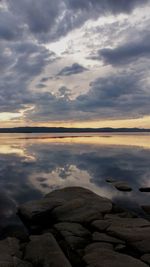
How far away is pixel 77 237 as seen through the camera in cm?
1238

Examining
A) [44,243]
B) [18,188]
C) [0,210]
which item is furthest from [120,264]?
[18,188]

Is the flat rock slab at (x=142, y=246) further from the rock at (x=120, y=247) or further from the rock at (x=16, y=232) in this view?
the rock at (x=16, y=232)

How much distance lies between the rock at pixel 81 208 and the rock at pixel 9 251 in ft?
12.4

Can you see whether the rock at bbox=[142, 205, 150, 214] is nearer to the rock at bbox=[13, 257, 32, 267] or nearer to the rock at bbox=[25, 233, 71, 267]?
the rock at bbox=[25, 233, 71, 267]

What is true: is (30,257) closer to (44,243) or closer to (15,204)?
(44,243)

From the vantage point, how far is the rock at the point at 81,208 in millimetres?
14852

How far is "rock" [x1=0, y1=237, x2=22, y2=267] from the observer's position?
31.5ft

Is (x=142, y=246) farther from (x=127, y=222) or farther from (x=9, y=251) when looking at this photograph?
(x=9, y=251)

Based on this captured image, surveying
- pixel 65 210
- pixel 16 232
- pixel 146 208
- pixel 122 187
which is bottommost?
pixel 16 232

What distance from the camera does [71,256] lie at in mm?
10898

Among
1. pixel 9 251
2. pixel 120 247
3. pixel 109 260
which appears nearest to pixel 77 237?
pixel 120 247

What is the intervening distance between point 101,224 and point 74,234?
5.38 ft

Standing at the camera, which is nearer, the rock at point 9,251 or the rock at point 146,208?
the rock at point 9,251

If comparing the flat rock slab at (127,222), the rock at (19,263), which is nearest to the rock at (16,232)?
the rock at (19,263)
